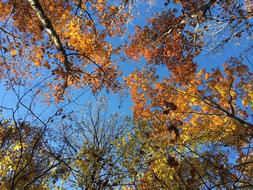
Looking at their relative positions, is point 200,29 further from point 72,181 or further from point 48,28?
point 72,181

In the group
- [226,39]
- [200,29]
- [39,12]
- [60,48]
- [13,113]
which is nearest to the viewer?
[13,113]

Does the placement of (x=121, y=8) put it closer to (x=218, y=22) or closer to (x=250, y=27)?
(x=218, y=22)

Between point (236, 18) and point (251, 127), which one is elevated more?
point (236, 18)

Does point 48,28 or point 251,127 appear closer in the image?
point 48,28

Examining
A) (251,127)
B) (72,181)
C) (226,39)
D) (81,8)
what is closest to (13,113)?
(81,8)

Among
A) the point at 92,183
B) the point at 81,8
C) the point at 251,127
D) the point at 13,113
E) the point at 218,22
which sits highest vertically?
the point at 218,22

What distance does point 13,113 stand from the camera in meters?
5.25

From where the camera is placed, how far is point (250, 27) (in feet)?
28.8

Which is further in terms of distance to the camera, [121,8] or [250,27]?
[121,8]

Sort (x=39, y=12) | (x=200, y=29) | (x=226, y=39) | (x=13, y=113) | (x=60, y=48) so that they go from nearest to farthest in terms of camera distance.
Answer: (x=13, y=113)
(x=39, y=12)
(x=60, y=48)
(x=226, y=39)
(x=200, y=29)

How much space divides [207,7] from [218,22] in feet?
2.00

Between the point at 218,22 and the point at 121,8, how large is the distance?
3234 millimetres

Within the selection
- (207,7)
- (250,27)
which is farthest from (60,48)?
(250,27)

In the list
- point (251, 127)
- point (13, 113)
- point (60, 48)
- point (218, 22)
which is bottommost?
point (13, 113)
